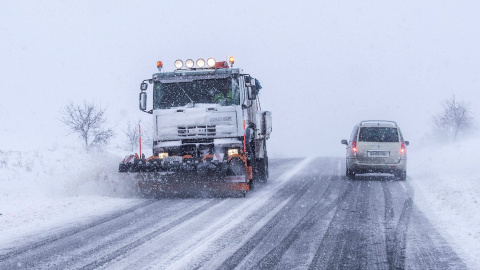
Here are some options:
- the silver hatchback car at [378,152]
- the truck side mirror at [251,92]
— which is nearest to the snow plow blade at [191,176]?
the truck side mirror at [251,92]

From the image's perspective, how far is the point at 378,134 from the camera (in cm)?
1667

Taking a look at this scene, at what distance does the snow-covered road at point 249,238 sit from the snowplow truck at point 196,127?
2.76 feet

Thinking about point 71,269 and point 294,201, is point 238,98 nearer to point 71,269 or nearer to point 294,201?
point 294,201

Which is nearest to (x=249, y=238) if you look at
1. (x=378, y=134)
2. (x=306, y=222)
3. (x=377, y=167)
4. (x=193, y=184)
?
(x=306, y=222)

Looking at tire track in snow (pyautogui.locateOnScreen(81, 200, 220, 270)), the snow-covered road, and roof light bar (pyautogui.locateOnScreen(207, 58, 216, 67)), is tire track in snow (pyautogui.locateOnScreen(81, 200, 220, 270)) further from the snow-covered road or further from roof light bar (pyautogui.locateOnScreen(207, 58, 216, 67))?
roof light bar (pyautogui.locateOnScreen(207, 58, 216, 67))

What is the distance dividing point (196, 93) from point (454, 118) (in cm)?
4989

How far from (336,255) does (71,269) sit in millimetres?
2994

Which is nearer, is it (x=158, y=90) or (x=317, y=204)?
(x=317, y=204)

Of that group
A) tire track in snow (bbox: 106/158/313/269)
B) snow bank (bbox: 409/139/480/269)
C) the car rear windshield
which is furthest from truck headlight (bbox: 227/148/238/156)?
the car rear windshield

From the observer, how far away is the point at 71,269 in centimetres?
580

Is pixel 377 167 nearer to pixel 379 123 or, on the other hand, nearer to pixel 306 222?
pixel 379 123

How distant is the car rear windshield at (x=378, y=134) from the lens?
1659cm

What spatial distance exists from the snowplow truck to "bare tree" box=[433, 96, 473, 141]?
152 feet

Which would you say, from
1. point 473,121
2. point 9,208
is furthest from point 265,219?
point 473,121
